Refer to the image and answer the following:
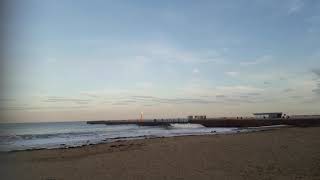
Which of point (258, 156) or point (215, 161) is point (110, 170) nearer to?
point (215, 161)

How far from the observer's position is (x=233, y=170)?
32.7ft

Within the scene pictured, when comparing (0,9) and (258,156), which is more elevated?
(0,9)

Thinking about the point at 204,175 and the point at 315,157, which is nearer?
the point at 204,175

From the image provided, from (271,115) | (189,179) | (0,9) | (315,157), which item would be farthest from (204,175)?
(271,115)

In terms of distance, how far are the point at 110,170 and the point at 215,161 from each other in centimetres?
352

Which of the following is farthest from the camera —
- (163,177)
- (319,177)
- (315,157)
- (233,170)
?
(315,157)

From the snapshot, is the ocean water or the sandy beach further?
the ocean water

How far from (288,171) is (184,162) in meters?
3.56

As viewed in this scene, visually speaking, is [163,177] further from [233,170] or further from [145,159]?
[145,159]

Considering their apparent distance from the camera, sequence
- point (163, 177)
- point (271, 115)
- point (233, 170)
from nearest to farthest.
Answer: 1. point (163, 177)
2. point (233, 170)
3. point (271, 115)

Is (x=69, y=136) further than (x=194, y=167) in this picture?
Yes

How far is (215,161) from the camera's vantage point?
11773 mm

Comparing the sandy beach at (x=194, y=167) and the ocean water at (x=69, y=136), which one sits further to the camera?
the ocean water at (x=69, y=136)

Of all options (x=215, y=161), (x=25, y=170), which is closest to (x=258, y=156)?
(x=215, y=161)
